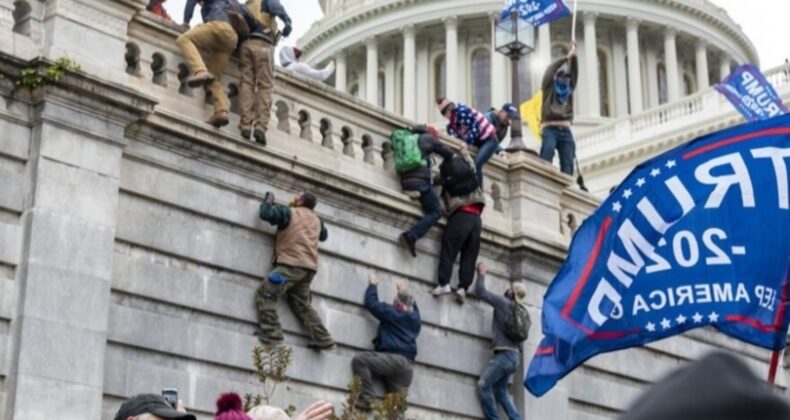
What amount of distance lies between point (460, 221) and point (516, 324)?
57.5 inches

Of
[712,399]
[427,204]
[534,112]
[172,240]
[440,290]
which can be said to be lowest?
[712,399]

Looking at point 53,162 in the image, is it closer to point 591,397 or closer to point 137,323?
point 137,323

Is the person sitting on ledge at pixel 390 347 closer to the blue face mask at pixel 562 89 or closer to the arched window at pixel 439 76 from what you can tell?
the blue face mask at pixel 562 89

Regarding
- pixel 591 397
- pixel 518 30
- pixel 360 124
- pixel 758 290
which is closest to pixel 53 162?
pixel 360 124

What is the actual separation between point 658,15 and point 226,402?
71.2 metres

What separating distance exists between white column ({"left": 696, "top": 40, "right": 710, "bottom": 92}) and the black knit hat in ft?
245

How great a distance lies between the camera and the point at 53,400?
37.3ft

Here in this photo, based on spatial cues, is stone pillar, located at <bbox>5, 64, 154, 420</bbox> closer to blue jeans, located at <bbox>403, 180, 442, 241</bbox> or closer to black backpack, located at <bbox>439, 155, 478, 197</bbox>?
blue jeans, located at <bbox>403, 180, 442, 241</bbox>

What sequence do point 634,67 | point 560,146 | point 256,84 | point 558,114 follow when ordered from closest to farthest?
point 256,84, point 560,146, point 558,114, point 634,67

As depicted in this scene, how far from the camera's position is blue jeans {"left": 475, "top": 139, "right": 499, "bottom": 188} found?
1688 centimetres

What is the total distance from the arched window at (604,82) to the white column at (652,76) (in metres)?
2.22

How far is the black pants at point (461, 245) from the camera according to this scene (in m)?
→ 16.1

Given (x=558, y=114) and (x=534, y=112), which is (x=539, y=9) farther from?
(x=534, y=112)

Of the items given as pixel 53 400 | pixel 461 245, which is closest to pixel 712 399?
pixel 53 400
